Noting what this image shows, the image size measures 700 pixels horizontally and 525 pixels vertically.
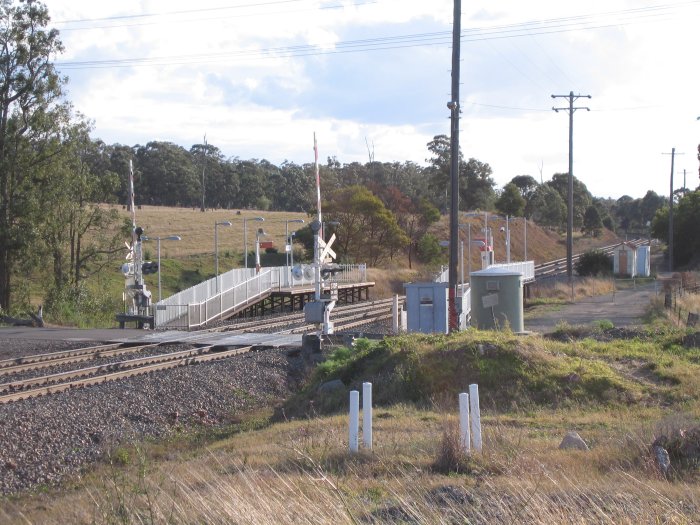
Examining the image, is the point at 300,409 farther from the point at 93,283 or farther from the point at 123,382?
the point at 93,283

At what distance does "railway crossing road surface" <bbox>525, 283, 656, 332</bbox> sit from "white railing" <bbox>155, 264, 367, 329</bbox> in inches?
498

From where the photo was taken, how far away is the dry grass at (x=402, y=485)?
18.0 ft

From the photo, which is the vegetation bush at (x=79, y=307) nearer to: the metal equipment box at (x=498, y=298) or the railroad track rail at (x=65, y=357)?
the railroad track rail at (x=65, y=357)

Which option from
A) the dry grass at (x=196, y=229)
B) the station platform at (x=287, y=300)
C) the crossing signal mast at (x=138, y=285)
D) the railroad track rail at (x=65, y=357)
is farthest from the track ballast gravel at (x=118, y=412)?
the dry grass at (x=196, y=229)

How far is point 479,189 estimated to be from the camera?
10525cm

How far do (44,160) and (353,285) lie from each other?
18.1 metres

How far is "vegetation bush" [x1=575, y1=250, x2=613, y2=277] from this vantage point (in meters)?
63.3

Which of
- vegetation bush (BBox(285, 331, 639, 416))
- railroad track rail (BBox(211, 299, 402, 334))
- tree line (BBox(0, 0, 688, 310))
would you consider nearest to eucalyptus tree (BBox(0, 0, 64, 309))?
tree line (BBox(0, 0, 688, 310))

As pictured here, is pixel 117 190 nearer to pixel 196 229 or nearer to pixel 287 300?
pixel 287 300

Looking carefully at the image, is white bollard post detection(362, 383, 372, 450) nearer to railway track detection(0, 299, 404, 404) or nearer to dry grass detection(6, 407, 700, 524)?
dry grass detection(6, 407, 700, 524)

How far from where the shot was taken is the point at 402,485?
729 centimetres

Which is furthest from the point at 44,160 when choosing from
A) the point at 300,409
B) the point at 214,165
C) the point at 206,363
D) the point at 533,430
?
the point at 214,165

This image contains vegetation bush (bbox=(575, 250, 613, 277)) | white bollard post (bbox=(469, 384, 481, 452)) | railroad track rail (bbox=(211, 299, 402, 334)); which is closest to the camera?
white bollard post (bbox=(469, 384, 481, 452))

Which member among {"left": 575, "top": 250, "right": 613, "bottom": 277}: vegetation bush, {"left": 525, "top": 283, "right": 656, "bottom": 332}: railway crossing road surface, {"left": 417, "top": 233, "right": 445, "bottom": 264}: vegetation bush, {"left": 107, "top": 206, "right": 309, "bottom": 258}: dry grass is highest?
{"left": 107, "top": 206, "right": 309, "bottom": 258}: dry grass
